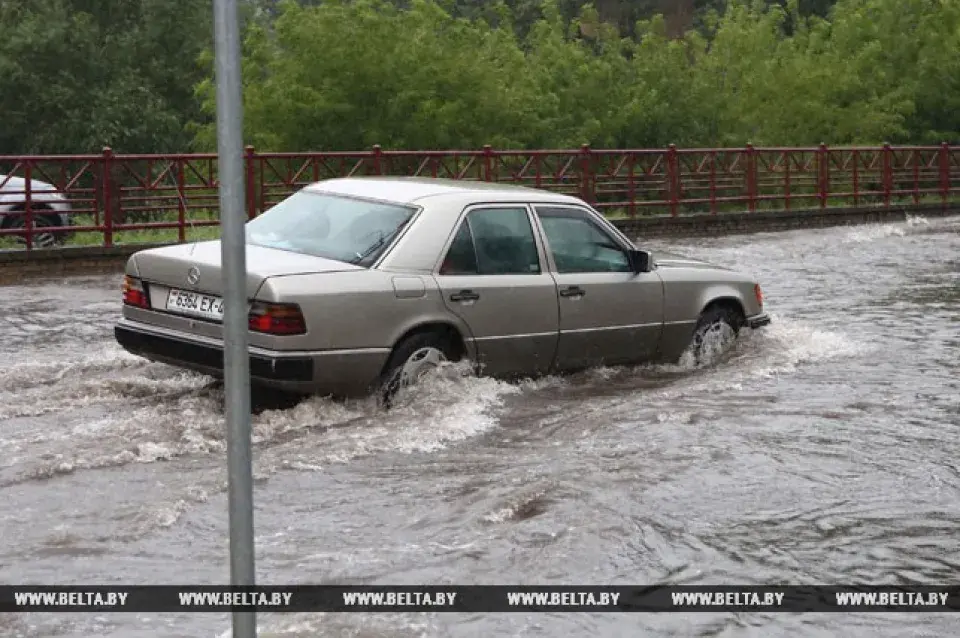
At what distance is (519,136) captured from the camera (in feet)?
114

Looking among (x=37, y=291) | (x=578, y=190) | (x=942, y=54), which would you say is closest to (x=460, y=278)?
(x=37, y=291)

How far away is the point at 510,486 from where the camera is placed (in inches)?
284

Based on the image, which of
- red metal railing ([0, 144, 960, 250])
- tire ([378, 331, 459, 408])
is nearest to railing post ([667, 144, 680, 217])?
red metal railing ([0, 144, 960, 250])

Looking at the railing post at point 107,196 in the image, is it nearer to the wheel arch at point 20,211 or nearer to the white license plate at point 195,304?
the wheel arch at point 20,211

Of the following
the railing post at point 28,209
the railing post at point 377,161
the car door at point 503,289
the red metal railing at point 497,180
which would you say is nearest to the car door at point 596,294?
the car door at point 503,289

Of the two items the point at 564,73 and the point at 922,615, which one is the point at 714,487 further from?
the point at 564,73

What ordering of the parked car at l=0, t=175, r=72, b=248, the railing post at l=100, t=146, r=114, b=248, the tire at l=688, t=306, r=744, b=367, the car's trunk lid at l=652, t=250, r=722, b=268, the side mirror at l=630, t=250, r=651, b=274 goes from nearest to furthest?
the side mirror at l=630, t=250, r=651, b=274 → the car's trunk lid at l=652, t=250, r=722, b=268 → the tire at l=688, t=306, r=744, b=367 → the parked car at l=0, t=175, r=72, b=248 → the railing post at l=100, t=146, r=114, b=248

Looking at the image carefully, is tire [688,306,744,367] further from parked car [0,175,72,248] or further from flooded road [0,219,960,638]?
parked car [0,175,72,248]

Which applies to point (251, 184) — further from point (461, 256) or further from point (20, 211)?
point (461, 256)

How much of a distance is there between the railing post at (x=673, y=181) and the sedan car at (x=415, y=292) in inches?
665

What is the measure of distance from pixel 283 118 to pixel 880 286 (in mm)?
16354

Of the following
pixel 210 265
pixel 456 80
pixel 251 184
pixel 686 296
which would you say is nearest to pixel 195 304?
pixel 210 265

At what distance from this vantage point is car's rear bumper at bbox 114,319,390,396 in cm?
823

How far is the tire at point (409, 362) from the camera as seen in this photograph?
872 cm
